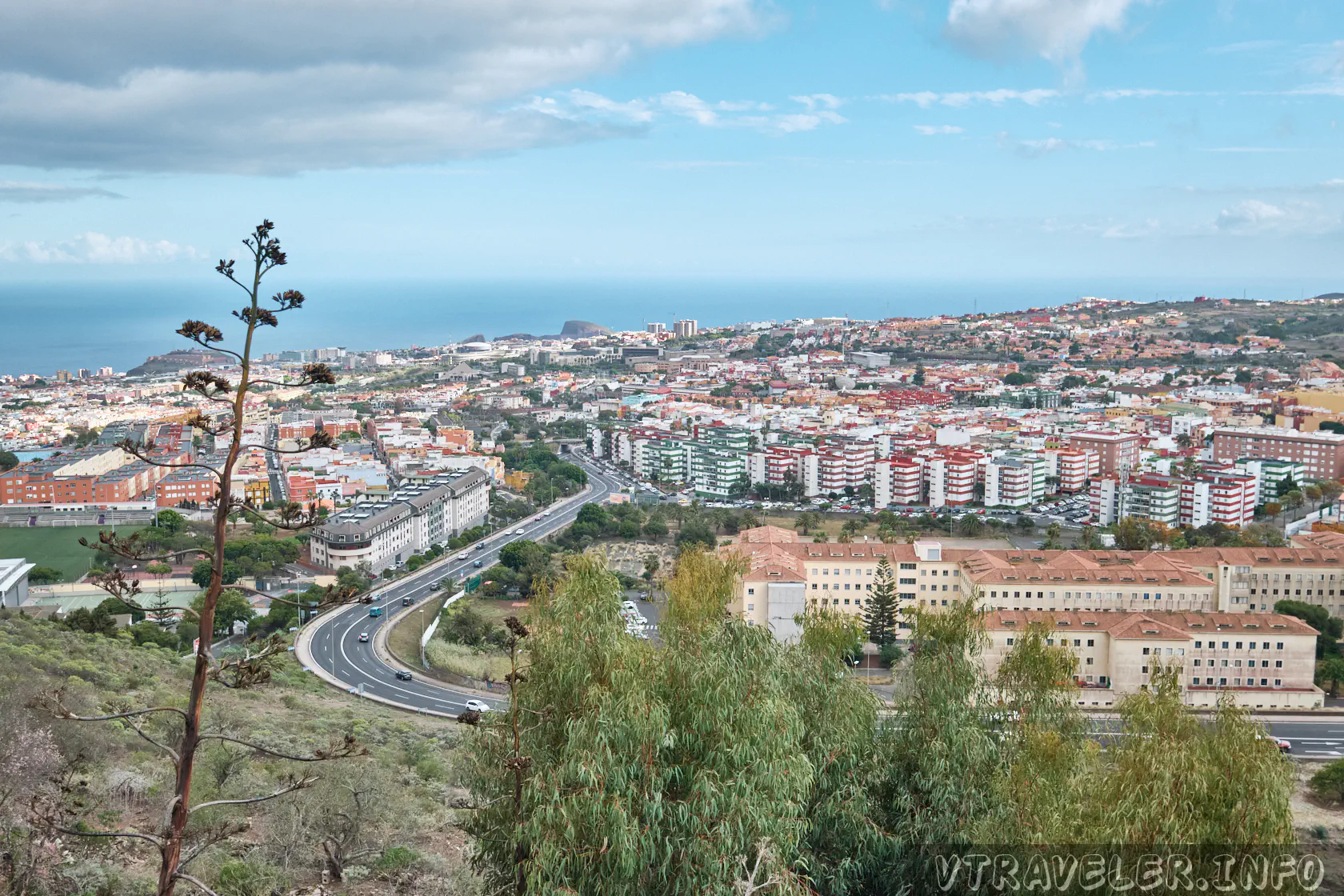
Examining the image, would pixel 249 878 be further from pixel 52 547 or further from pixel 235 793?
pixel 52 547

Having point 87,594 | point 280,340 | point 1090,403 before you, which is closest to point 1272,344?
point 1090,403

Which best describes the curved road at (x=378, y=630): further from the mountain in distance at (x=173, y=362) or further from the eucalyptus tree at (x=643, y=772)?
the mountain in distance at (x=173, y=362)

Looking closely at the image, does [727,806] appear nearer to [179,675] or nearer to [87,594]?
[179,675]

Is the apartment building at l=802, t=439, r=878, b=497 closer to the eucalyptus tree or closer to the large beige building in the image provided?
the large beige building

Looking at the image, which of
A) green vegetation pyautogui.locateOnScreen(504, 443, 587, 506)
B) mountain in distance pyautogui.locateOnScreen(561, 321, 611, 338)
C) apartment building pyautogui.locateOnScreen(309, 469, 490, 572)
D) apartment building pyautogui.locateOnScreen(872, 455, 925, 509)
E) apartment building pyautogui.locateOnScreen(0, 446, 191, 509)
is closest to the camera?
apartment building pyautogui.locateOnScreen(309, 469, 490, 572)

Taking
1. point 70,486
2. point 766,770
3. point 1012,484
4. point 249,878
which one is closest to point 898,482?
point 1012,484

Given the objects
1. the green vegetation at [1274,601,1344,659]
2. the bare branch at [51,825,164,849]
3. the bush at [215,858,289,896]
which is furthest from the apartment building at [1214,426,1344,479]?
the bare branch at [51,825,164,849]
